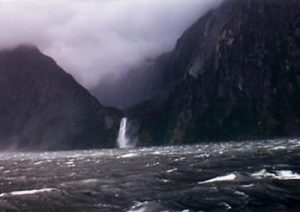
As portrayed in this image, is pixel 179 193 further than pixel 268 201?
Yes

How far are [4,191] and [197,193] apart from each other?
2933cm

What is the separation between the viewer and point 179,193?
53.4m

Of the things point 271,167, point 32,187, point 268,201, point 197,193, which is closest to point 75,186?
point 32,187

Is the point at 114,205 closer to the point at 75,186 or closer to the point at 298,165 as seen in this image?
the point at 75,186

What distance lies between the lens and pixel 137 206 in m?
47.5

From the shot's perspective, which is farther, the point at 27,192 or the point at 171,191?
the point at 27,192

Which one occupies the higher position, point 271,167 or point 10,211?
point 271,167

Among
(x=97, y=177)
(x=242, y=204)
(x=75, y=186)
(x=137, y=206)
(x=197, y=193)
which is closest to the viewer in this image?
(x=242, y=204)

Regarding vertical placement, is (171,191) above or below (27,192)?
above

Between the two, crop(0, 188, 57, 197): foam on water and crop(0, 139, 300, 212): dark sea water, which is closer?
crop(0, 139, 300, 212): dark sea water

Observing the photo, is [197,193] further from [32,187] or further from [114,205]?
[32,187]

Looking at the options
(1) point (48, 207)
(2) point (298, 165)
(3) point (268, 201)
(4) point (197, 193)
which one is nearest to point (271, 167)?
(2) point (298, 165)

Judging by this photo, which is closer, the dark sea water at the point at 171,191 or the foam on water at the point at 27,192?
the dark sea water at the point at 171,191

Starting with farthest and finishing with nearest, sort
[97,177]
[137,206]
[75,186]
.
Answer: [97,177] → [75,186] → [137,206]
